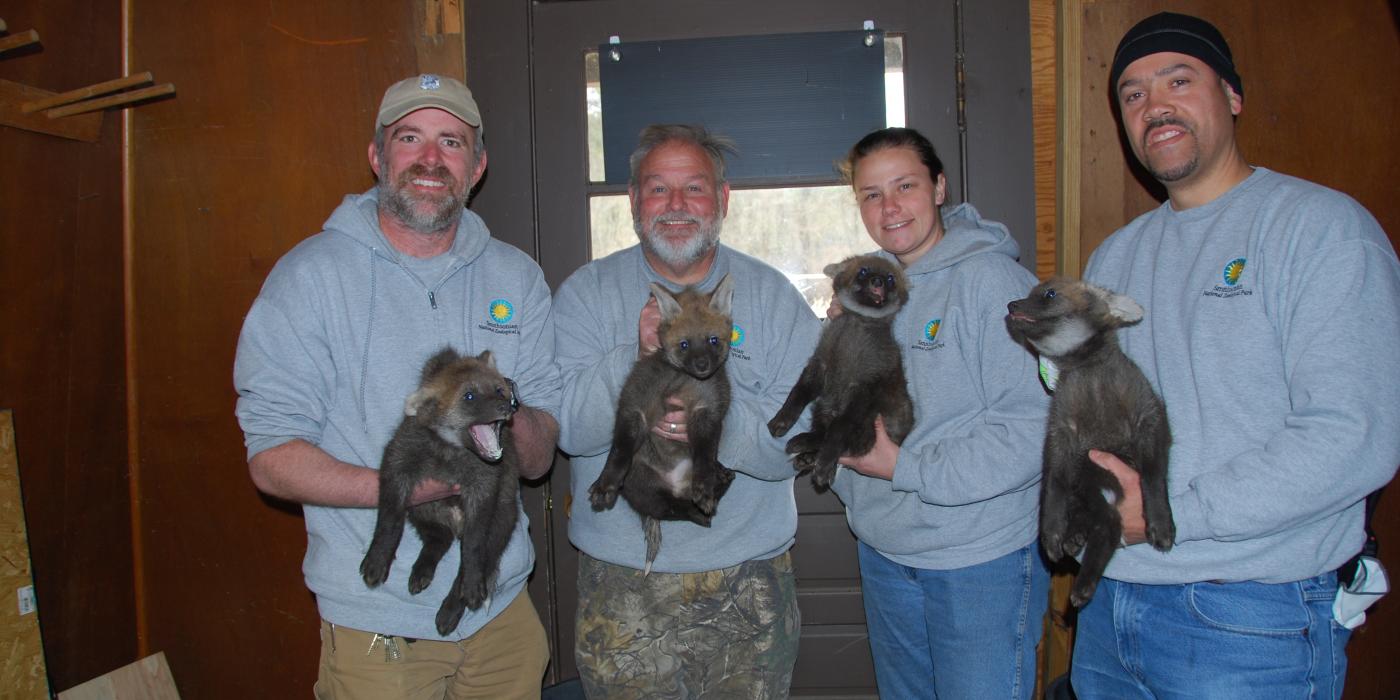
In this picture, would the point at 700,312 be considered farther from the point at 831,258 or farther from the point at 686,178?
the point at 831,258

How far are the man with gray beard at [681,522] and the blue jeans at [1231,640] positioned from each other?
1338 mm

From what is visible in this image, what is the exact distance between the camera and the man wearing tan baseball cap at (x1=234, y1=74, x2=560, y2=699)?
2.76 m

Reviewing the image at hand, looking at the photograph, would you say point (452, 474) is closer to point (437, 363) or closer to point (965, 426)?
point (437, 363)

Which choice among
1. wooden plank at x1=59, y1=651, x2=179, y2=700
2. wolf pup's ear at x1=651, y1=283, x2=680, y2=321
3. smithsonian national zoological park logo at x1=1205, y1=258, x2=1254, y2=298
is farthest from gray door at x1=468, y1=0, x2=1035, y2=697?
wooden plank at x1=59, y1=651, x2=179, y2=700

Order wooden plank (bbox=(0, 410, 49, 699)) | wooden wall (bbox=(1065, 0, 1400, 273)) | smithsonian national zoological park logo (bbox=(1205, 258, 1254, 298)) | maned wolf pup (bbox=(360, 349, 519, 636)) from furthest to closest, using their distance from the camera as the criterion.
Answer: wooden wall (bbox=(1065, 0, 1400, 273)) → wooden plank (bbox=(0, 410, 49, 699)) → maned wolf pup (bbox=(360, 349, 519, 636)) → smithsonian national zoological park logo (bbox=(1205, 258, 1254, 298))

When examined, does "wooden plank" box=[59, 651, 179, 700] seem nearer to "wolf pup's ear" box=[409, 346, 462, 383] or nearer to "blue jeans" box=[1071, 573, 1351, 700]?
"wolf pup's ear" box=[409, 346, 462, 383]

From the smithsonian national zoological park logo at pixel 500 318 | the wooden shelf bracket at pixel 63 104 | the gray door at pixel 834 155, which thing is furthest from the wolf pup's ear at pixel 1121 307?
the wooden shelf bracket at pixel 63 104

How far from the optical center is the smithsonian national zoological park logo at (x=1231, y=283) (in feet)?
7.47

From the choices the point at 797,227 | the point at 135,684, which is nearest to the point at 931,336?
the point at 797,227

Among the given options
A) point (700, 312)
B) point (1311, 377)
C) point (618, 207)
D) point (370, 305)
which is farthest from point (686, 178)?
point (1311, 377)

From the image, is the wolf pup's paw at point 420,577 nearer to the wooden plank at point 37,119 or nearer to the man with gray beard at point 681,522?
the man with gray beard at point 681,522

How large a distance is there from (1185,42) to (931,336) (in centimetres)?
126

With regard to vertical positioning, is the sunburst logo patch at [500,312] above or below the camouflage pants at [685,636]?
above

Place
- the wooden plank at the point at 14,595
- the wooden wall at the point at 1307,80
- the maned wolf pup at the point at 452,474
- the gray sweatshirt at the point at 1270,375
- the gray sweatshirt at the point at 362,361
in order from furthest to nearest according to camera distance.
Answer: the wooden wall at the point at 1307,80 < the wooden plank at the point at 14,595 < the gray sweatshirt at the point at 362,361 < the maned wolf pup at the point at 452,474 < the gray sweatshirt at the point at 1270,375
